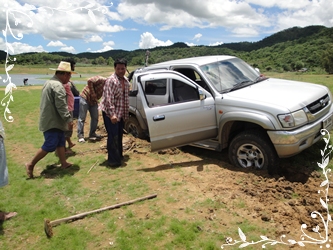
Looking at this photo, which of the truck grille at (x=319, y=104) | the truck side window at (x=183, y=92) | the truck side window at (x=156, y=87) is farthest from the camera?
the truck side window at (x=156, y=87)

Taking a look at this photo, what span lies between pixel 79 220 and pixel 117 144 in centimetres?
200

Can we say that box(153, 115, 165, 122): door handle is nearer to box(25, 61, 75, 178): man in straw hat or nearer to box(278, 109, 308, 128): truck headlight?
box(25, 61, 75, 178): man in straw hat

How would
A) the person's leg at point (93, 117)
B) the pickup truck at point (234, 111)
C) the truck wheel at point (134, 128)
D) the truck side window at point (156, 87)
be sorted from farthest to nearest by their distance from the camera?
the person's leg at point (93, 117)
the truck wheel at point (134, 128)
the truck side window at point (156, 87)
the pickup truck at point (234, 111)

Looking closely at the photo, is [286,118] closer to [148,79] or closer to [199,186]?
[199,186]

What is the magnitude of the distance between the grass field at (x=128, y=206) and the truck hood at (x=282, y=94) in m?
1.22

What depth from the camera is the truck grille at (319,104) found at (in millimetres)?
4535

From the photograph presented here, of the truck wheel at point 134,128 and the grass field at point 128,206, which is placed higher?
the truck wheel at point 134,128

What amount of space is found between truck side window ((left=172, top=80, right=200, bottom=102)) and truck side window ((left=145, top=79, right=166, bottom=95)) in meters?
0.25

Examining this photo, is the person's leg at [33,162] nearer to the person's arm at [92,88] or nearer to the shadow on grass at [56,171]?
the shadow on grass at [56,171]

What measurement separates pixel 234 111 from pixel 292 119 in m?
0.91

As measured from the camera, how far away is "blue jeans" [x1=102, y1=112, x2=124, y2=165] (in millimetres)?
5582

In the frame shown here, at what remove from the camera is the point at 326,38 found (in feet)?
273

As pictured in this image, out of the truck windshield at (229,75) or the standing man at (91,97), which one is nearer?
the truck windshield at (229,75)

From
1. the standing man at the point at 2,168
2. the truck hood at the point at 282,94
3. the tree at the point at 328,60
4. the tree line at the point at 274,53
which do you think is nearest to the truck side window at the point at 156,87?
the truck hood at the point at 282,94
